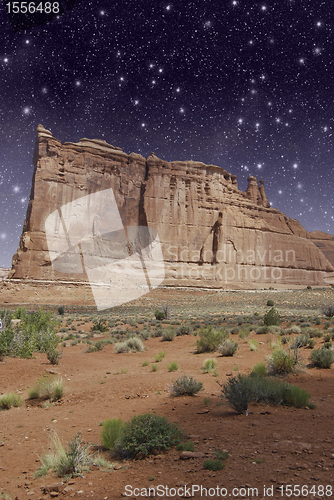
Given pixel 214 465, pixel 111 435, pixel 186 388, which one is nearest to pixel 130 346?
pixel 186 388

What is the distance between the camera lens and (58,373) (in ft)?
29.0

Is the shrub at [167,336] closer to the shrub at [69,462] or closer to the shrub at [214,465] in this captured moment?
the shrub at [69,462]

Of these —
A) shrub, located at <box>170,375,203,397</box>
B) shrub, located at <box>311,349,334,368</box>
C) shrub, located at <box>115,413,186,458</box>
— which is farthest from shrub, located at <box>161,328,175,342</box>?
shrub, located at <box>115,413,186,458</box>

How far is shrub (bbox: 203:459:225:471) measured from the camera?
3.22 metres

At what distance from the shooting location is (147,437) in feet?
12.9

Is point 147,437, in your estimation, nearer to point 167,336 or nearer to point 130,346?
point 130,346

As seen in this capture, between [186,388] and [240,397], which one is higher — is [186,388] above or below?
below

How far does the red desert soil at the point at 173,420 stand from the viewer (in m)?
3.08

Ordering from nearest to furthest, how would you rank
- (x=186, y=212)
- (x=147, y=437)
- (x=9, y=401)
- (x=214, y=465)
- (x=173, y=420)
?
(x=214, y=465) → (x=147, y=437) → (x=173, y=420) → (x=9, y=401) → (x=186, y=212)

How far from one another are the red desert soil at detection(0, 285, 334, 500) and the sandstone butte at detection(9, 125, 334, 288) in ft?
164

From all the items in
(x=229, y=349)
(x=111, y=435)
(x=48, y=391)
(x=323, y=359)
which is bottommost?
(x=48, y=391)

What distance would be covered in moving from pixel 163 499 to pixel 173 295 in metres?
46.2

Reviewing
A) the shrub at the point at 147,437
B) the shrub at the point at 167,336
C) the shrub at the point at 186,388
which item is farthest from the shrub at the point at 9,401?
the shrub at the point at 167,336

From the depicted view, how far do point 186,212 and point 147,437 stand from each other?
67.1 m
